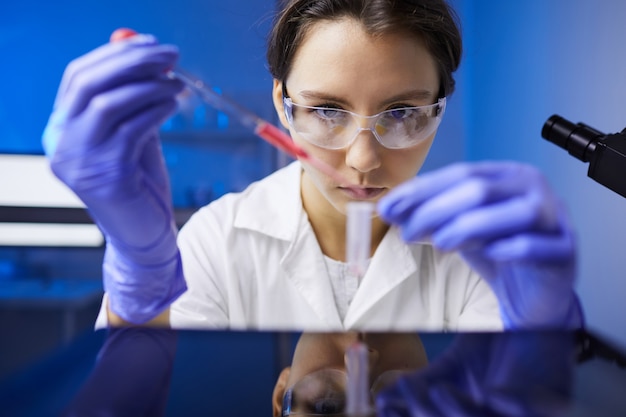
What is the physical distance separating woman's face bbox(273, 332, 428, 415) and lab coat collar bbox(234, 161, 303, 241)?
685mm

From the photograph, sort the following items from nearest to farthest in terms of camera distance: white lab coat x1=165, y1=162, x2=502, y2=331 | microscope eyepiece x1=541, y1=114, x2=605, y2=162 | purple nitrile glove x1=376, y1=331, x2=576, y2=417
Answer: purple nitrile glove x1=376, y1=331, x2=576, y2=417 < microscope eyepiece x1=541, y1=114, x2=605, y2=162 < white lab coat x1=165, y1=162, x2=502, y2=331

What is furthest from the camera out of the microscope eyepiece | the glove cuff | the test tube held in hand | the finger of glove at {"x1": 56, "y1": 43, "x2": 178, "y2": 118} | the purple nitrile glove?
the microscope eyepiece

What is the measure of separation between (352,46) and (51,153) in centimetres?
61

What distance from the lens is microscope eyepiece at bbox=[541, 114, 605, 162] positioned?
4.13 feet

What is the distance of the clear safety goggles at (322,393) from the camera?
0.62 m

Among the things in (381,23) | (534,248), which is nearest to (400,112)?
(381,23)

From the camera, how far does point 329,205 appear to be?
1.56 m

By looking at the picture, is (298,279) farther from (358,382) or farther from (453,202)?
(358,382)

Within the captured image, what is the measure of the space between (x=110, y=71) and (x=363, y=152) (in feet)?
1.66

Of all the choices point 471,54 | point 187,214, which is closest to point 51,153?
point 187,214

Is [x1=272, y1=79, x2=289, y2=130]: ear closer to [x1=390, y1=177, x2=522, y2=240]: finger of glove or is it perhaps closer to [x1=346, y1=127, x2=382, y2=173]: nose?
[x1=346, y1=127, x2=382, y2=173]: nose

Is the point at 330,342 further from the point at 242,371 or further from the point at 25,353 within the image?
the point at 25,353

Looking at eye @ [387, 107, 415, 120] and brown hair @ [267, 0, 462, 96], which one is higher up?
brown hair @ [267, 0, 462, 96]

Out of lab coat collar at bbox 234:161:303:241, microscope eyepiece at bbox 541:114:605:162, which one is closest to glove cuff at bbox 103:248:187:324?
lab coat collar at bbox 234:161:303:241
